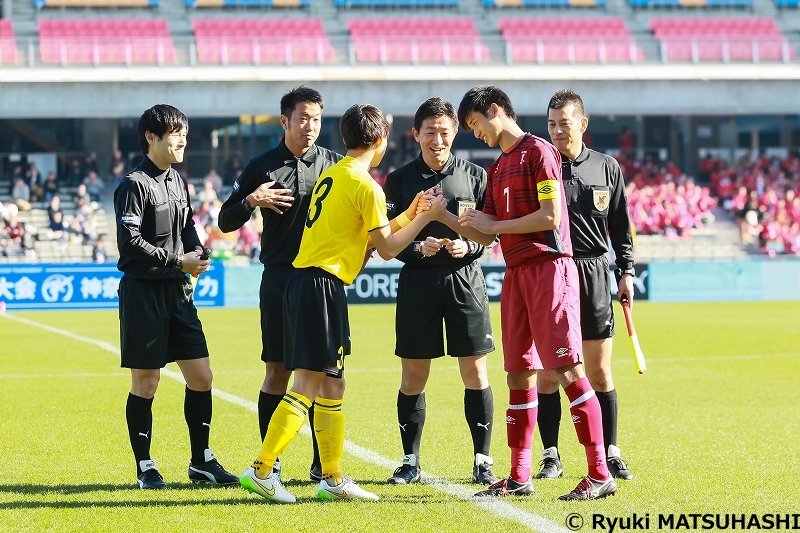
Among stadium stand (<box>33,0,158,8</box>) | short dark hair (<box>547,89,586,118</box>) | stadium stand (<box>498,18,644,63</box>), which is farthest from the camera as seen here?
stadium stand (<box>33,0,158,8</box>)

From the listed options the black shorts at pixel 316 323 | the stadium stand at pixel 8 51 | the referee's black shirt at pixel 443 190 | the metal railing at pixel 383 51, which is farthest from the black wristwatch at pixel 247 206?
Result: the stadium stand at pixel 8 51

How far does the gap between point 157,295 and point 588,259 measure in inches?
103

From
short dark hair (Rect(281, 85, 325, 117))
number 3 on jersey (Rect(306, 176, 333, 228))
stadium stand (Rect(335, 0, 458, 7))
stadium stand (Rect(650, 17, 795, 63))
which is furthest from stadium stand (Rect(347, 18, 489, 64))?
number 3 on jersey (Rect(306, 176, 333, 228))

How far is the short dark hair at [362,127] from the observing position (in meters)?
5.90

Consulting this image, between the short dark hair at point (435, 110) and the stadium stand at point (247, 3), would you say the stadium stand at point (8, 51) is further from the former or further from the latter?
the short dark hair at point (435, 110)

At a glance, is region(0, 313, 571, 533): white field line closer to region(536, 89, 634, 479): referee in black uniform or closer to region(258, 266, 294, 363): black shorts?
region(536, 89, 634, 479): referee in black uniform

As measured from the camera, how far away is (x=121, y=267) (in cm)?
648

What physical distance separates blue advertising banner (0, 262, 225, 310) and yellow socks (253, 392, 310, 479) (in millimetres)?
18121

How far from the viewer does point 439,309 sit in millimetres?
6637

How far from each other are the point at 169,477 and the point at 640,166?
1298 inches

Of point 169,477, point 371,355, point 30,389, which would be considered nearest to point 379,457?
point 169,477

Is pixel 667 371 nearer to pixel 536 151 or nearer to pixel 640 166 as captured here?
pixel 536 151

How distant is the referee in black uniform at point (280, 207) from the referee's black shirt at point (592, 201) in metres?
1.56

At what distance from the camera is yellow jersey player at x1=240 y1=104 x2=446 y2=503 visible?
19.1ft
